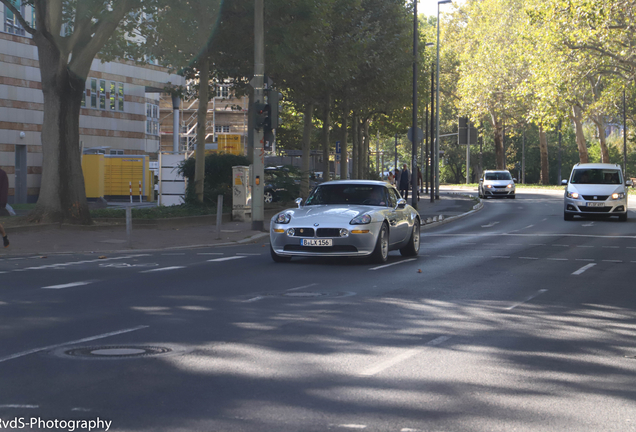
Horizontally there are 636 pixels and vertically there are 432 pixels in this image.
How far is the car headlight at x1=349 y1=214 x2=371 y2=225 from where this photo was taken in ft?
46.5

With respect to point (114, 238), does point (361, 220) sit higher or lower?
higher

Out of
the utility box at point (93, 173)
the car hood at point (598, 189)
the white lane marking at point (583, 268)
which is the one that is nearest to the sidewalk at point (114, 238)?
the white lane marking at point (583, 268)

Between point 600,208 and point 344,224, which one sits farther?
point 600,208

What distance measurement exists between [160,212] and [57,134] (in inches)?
186

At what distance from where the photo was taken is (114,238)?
20031 millimetres

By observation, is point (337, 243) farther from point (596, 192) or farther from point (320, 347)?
point (596, 192)

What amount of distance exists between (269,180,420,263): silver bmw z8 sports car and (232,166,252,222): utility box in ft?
37.5

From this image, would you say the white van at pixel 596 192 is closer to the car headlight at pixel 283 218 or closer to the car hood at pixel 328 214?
the car hood at pixel 328 214

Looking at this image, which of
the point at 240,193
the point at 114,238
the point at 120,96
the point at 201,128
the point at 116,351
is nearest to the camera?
the point at 116,351

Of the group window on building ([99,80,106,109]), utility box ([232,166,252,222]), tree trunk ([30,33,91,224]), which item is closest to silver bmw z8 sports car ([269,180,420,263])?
tree trunk ([30,33,91,224])

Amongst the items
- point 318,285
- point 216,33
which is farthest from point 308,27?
point 318,285

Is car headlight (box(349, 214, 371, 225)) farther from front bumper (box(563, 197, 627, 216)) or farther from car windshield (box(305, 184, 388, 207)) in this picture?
front bumper (box(563, 197, 627, 216))

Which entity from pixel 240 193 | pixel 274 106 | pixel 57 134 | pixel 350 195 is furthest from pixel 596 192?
pixel 57 134

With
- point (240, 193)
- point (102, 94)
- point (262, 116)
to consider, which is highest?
point (102, 94)
